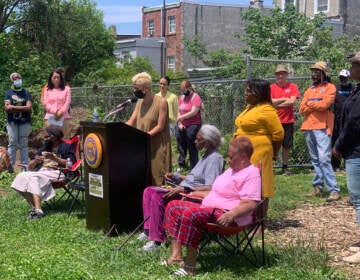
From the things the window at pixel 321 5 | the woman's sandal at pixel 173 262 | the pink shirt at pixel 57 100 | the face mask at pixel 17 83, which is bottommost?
the woman's sandal at pixel 173 262

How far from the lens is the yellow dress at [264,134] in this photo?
6723 mm

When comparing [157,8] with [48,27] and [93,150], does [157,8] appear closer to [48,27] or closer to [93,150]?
[48,27]

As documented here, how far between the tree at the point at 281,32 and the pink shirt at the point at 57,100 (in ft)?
66.6

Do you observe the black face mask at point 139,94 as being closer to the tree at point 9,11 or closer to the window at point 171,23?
the tree at point 9,11

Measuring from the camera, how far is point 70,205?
9.12 meters

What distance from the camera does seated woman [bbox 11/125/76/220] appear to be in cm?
835

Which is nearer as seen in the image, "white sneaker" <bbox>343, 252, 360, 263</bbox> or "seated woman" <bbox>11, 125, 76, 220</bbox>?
"white sneaker" <bbox>343, 252, 360, 263</bbox>

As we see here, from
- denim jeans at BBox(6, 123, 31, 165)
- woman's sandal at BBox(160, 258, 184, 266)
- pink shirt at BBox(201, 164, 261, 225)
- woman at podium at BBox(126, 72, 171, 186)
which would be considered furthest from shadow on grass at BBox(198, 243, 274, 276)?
denim jeans at BBox(6, 123, 31, 165)

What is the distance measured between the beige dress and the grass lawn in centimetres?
84

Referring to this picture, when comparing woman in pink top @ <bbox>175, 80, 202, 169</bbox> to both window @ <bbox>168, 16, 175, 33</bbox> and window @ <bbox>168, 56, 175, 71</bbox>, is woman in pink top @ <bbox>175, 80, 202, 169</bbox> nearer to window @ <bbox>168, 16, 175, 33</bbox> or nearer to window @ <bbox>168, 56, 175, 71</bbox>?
window @ <bbox>168, 56, 175, 71</bbox>

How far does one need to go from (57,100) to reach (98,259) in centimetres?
563

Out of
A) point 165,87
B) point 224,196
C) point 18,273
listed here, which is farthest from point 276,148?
point 165,87

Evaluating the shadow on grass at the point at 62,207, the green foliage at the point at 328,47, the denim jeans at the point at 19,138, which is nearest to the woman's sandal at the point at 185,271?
the shadow on grass at the point at 62,207

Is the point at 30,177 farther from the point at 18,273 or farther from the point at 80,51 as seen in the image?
the point at 80,51
